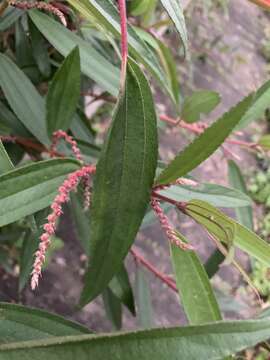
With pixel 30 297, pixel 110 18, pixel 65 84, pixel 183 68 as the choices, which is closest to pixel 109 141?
pixel 110 18

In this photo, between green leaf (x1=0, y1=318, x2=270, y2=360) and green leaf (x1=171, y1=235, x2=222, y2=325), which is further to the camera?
green leaf (x1=171, y1=235, x2=222, y2=325)

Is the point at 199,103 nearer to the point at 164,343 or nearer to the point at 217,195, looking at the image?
the point at 217,195

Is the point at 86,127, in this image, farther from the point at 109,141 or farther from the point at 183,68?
the point at 183,68

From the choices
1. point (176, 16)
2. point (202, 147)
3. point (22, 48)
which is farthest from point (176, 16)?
point (22, 48)

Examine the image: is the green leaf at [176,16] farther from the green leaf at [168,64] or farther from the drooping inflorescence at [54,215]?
the green leaf at [168,64]

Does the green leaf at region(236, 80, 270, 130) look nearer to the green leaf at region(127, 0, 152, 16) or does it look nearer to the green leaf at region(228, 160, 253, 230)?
the green leaf at region(228, 160, 253, 230)

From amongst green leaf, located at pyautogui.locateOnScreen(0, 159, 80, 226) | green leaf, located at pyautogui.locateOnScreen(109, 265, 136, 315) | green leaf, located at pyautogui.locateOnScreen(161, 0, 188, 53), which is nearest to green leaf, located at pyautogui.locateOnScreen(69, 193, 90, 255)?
green leaf, located at pyautogui.locateOnScreen(109, 265, 136, 315)

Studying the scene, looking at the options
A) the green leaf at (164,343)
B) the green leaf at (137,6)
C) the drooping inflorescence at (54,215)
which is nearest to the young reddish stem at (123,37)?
the drooping inflorescence at (54,215)
